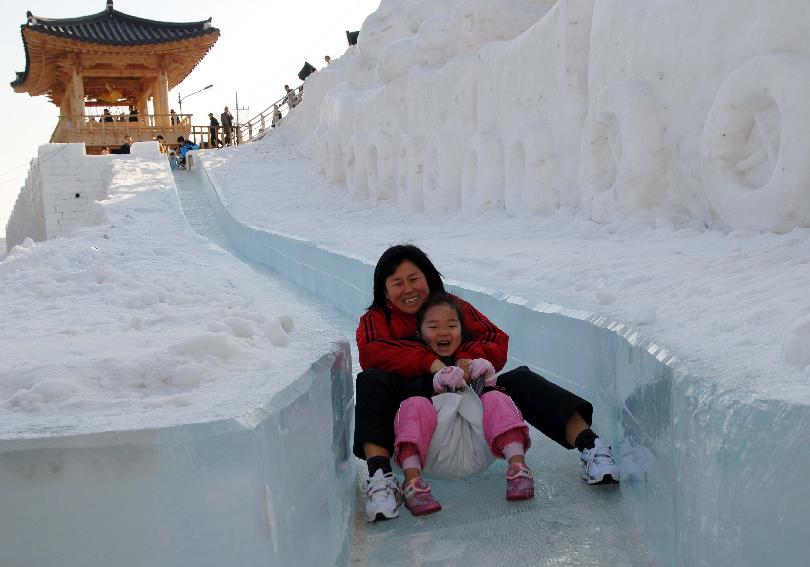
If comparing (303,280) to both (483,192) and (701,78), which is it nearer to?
(483,192)

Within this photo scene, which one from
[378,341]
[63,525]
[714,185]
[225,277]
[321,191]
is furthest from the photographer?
[321,191]

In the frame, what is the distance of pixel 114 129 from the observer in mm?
22031

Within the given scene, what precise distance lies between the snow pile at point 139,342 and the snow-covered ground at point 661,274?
44.7 inches

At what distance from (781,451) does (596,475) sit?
1.16 metres

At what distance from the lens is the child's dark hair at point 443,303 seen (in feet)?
9.85

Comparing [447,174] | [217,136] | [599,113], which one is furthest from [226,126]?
[599,113]

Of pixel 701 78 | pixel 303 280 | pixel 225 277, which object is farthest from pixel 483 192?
pixel 225 277

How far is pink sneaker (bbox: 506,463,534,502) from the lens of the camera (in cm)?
265

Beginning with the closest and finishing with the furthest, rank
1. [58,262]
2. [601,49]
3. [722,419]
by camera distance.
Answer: [722,419], [58,262], [601,49]

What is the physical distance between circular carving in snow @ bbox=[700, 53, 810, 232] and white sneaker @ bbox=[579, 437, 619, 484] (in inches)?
94.4

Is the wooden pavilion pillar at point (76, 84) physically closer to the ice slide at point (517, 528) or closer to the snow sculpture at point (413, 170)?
the snow sculpture at point (413, 170)

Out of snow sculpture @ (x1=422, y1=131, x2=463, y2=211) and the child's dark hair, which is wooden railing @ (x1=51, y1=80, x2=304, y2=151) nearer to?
snow sculpture @ (x1=422, y1=131, x2=463, y2=211)

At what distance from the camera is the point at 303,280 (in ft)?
29.3

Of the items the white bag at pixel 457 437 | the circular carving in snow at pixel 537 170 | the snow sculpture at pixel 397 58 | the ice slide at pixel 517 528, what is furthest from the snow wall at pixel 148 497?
the snow sculpture at pixel 397 58
